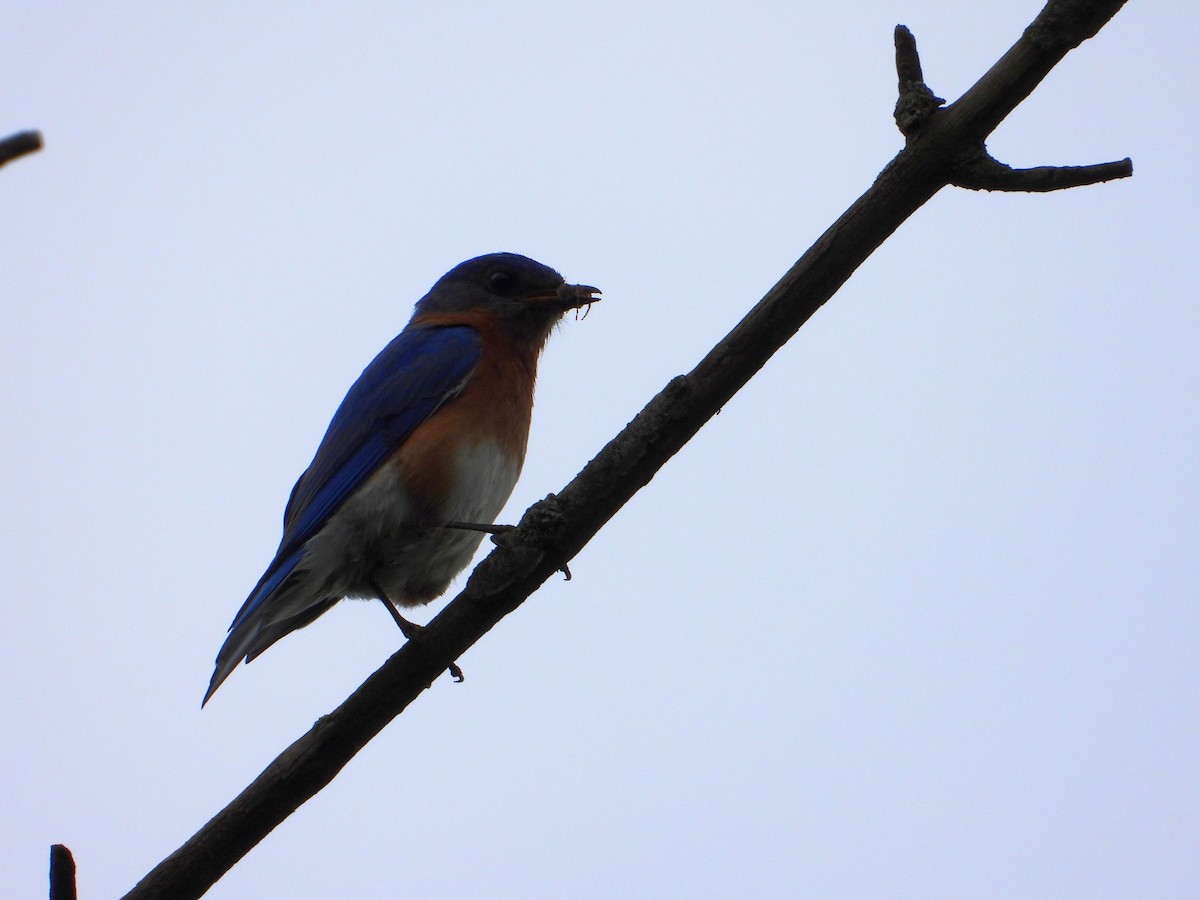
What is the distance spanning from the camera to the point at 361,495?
5688 mm

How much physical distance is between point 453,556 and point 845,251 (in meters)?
3.13

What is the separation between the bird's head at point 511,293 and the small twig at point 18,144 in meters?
5.32

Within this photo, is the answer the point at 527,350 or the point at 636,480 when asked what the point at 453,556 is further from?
the point at 636,480

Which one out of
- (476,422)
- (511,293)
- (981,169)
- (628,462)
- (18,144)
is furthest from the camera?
(511,293)

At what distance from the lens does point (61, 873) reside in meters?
3.05

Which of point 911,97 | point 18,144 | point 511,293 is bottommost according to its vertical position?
point 18,144

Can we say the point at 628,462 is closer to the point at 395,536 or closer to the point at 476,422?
the point at 395,536

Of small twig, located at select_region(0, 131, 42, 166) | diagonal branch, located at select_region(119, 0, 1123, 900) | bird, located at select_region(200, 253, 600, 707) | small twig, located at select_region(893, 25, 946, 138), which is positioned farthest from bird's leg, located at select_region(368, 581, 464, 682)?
small twig, located at select_region(0, 131, 42, 166)

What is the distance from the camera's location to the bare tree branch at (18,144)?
1607 millimetres

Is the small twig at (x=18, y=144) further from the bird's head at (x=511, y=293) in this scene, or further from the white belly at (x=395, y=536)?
the bird's head at (x=511, y=293)

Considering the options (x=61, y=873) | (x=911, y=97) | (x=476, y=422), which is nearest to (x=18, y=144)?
(x=61, y=873)

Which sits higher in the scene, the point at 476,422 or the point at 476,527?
the point at 476,422

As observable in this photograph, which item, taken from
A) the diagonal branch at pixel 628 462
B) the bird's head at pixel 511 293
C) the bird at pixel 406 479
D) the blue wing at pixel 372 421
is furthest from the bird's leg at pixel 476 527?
the bird's head at pixel 511 293

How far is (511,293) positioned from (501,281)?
0.13 meters
